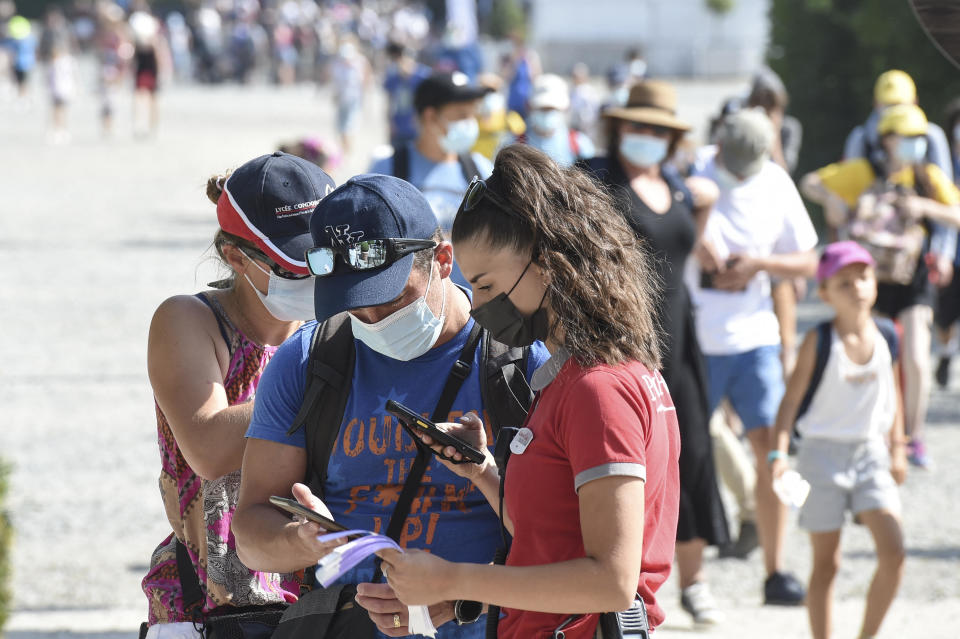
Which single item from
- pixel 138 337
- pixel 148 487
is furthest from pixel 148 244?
pixel 148 487

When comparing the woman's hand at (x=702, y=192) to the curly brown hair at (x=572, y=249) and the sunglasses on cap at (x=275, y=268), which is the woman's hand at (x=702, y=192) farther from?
the curly brown hair at (x=572, y=249)

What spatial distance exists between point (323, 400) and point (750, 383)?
3.65m

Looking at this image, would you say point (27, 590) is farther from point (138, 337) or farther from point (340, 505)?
point (138, 337)

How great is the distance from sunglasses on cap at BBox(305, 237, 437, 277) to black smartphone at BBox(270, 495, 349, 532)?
43 centimetres

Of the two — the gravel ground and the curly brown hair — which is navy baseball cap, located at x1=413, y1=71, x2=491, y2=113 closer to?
the gravel ground

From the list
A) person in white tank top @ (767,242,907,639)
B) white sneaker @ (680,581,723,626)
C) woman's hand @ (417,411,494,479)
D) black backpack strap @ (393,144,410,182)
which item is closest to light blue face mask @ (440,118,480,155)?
black backpack strap @ (393,144,410,182)

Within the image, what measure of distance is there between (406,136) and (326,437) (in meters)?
13.0

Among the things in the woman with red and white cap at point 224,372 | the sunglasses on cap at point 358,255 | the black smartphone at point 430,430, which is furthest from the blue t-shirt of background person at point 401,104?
the black smartphone at point 430,430

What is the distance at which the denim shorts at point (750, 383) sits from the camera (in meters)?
5.92

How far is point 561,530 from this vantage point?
223 cm

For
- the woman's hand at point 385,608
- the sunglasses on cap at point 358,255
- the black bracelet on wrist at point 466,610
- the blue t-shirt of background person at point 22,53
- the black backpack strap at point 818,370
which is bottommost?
the blue t-shirt of background person at point 22,53

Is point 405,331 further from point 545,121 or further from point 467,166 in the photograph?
point 545,121

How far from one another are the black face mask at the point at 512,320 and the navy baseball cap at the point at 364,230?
0.76ft

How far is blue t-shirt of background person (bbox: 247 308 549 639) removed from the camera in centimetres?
261
